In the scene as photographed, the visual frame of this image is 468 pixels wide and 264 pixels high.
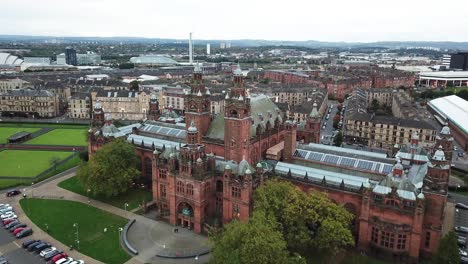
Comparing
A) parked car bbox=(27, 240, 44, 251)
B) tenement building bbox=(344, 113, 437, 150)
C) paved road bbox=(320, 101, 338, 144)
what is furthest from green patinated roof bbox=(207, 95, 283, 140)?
tenement building bbox=(344, 113, 437, 150)

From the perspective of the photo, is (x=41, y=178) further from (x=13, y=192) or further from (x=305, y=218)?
(x=305, y=218)

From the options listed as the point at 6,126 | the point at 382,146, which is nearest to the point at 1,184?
the point at 6,126

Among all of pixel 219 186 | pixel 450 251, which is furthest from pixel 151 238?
pixel 450 251

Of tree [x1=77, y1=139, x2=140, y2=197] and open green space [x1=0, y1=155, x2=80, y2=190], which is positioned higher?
tree [x1=77, y1=139, x2=140, y2=197]

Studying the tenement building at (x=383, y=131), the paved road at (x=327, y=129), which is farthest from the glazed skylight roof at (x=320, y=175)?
the tenement building at (x=383, y=131)

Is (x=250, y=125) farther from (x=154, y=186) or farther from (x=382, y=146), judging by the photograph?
(x=382, y=146)

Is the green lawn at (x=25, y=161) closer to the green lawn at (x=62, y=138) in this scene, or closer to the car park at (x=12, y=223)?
the green lawn at (x=62, y=138)

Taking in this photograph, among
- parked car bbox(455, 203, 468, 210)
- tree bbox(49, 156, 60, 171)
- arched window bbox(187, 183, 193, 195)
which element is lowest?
parked car bbox(455, 203, 468, 210)

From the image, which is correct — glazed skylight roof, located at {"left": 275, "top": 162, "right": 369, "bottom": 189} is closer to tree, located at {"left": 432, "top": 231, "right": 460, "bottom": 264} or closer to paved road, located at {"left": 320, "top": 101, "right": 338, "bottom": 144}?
tree, located at {"left": 432, "top": 231, "right": 460, "bottom": 264}

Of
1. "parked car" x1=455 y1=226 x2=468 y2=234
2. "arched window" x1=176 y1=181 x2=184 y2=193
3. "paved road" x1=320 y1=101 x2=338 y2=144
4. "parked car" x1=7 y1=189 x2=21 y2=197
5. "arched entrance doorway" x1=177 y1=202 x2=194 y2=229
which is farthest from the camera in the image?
"paved road" x1=320 y1=101 x2=338 y2=144
